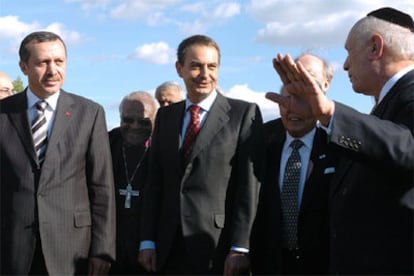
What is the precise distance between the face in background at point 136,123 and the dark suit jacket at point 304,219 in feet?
5.69

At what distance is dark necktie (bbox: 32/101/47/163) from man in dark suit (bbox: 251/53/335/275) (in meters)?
1.58

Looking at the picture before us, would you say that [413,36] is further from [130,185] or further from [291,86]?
[130,185]

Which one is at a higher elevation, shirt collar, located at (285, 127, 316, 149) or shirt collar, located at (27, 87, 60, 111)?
shirt collar, located at (27, 87, 60, 111)

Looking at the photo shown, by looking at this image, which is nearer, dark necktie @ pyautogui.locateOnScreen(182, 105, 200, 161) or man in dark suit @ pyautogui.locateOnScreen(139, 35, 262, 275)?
man in dark suit @ pyautogui.locateOnScreen(139, 35, 262, 275)

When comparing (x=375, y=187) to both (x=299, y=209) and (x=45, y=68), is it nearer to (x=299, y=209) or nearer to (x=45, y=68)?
(x=299, y=209)

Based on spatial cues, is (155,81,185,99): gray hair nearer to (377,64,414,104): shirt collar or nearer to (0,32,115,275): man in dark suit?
(0,32,115,275): man in dark suit

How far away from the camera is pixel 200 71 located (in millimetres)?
4949

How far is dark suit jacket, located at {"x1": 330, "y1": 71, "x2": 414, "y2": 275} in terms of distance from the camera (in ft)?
9.94

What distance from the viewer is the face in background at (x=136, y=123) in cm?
618

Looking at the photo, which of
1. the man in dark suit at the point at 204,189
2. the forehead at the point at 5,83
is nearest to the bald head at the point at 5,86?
the forehead at the point at 5,83

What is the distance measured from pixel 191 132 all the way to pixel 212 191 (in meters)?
0.48

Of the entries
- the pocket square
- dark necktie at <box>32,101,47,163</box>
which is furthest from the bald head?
the pocket square

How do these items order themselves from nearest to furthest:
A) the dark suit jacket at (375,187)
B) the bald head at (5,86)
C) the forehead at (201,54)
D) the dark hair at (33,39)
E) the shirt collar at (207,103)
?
the dark suit jacket at (375,187), the dark hair at (33,39), the shirt collar at (207,103), the forehead at (201,54), the bald head at (5,86)

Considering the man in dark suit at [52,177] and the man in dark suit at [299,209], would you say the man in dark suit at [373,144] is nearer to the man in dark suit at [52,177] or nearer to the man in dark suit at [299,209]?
the man in dark suit at [299,209]
